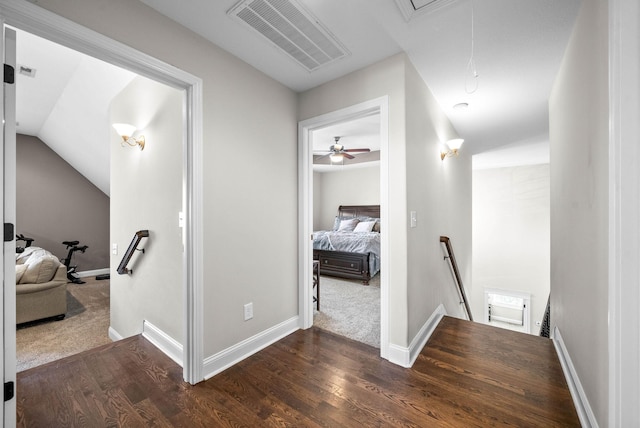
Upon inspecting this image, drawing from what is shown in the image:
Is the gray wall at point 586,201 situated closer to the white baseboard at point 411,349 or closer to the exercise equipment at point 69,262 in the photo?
the white baseboard at point 411,349

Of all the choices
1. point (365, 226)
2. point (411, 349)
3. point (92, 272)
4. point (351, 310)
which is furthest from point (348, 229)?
point (92, 272)

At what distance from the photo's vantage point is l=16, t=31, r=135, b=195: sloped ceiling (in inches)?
99.9

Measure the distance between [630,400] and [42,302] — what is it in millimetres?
4989

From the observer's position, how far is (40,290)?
311cm

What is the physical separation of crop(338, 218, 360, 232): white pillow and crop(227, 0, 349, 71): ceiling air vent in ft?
16.0

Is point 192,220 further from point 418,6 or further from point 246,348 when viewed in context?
point 418,6

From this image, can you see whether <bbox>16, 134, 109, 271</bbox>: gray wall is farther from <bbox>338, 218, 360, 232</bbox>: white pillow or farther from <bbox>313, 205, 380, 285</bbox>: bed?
<bbox>338, 218, 360, 232</bbox>: white pillow

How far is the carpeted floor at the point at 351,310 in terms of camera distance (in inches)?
104

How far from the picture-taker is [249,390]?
5.48 ft

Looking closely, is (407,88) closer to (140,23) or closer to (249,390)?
(140,23)

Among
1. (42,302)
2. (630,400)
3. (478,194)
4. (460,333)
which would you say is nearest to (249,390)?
(630,400)

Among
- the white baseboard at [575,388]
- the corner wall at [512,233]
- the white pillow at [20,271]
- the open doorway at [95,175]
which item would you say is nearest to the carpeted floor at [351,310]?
the white baseboard at [575,388]

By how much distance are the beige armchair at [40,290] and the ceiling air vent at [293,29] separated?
3.78 m

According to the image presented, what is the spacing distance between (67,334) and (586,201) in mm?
4725
